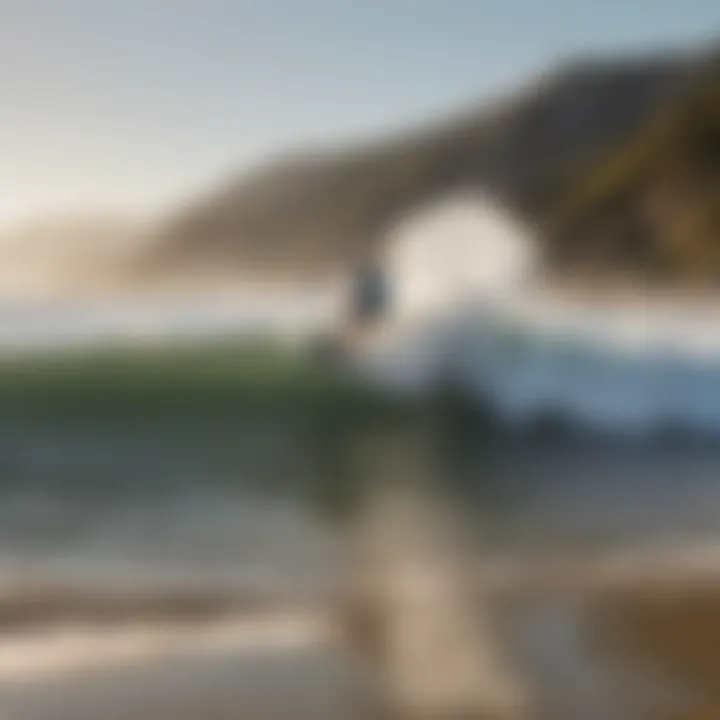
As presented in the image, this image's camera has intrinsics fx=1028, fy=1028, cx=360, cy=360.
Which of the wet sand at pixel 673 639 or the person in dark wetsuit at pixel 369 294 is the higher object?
the person in dark wetsuit at pixel 369 294

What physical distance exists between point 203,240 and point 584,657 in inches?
23.4

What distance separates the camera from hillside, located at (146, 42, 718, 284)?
1.14m

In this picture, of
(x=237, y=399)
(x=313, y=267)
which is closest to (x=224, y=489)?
(x=237, y=399)

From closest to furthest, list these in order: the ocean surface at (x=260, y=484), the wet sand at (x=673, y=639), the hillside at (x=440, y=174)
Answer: the wet sand at (x=673, y=639) → the ocean surface at (x=260, y=484) → the hillside at (x=440, y=174)

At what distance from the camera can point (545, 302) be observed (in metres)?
1.16

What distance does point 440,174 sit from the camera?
1165mm

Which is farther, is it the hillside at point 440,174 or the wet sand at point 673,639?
the hillside at point 440,174

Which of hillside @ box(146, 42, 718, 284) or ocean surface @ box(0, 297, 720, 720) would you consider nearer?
ocean surface @ box(0, 297, 720, 720)

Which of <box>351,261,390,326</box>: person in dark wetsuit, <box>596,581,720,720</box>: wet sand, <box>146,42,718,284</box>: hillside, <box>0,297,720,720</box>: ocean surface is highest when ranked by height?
<box>146,42,718,284</box>: hillside

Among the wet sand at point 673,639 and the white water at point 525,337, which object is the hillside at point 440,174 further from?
the wet sand at point 673,639

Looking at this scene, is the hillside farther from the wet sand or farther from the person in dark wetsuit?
the wet sand

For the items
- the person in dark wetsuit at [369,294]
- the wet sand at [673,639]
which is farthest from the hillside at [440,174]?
the wet sand at [673,639]

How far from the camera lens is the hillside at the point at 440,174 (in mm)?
1141

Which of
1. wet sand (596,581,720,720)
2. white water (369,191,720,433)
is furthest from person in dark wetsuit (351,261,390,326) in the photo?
wet sand (596,581,720,720)
